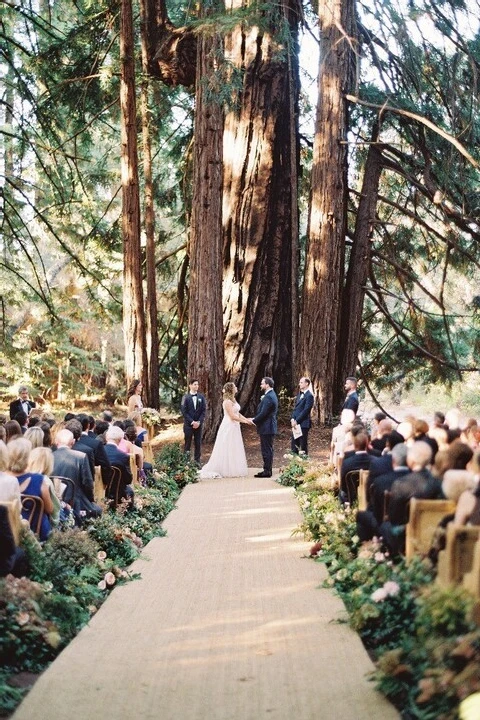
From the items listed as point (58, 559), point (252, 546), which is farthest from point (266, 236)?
point (58, 559)

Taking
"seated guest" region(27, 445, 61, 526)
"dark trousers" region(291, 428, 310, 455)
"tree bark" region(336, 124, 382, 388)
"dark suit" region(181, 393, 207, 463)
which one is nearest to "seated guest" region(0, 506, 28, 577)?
"seated guest" region(27, 445, 61, 526)

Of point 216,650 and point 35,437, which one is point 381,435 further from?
point 216,650

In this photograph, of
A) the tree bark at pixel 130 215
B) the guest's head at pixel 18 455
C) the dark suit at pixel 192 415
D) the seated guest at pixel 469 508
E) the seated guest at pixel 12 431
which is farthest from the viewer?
the tree bark at pixel 130 215

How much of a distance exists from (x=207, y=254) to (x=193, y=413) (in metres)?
3.53

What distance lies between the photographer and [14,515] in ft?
21.7

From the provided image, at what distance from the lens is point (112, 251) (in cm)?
2539

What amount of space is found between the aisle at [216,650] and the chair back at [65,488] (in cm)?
94

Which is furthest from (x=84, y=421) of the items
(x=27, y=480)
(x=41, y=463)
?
(x=27, y=480)

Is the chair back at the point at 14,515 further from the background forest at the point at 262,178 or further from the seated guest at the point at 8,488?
the background forest at the point at 262,178

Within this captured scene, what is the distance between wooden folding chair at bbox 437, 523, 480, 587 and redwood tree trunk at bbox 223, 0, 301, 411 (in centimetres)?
1669

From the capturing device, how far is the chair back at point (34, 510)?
7734 millimetres

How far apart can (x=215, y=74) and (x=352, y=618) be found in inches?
549

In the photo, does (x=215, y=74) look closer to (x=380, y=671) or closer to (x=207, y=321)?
(x=207, y=321)

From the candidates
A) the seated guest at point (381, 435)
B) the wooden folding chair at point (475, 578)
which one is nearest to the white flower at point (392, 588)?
the wooden folding chair at point (475, 578)
